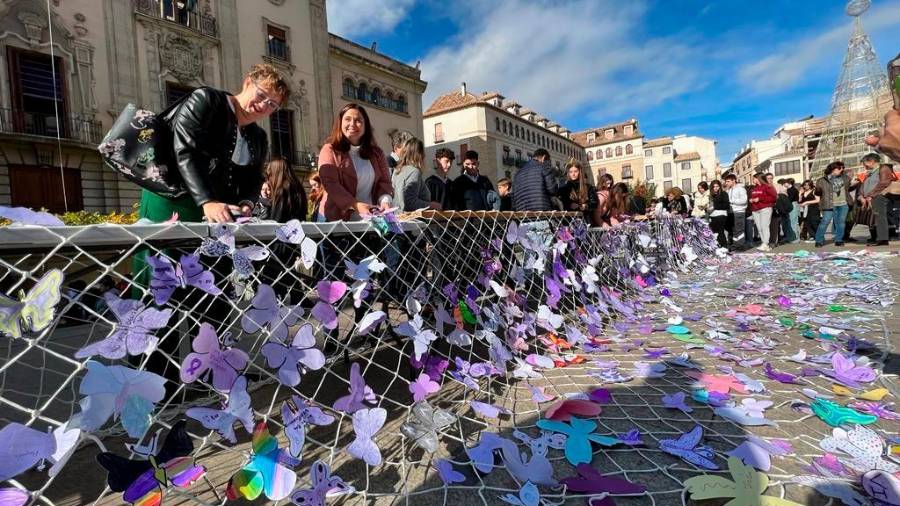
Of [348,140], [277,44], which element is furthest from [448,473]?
[277,44]

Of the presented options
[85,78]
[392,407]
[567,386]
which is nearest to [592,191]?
[567,386]

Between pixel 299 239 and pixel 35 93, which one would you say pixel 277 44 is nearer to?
pixel 35 93

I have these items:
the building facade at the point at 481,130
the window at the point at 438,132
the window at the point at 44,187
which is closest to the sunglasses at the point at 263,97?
the window at the point at 44,187

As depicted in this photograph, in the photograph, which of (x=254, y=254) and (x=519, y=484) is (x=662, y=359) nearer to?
(x=519, y=484)

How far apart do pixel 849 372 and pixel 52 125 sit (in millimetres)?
16426

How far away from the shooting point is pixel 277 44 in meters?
16.5

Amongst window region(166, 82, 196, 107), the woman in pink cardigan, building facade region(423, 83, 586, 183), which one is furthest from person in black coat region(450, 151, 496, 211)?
building facade region(423, 83, 586, 183)

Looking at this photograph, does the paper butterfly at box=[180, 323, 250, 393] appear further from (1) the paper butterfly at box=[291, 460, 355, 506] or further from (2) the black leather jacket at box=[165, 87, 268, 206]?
(2) the black leather jacket at box=[165, 87, 268, 206]

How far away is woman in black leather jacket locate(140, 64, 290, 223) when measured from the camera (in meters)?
1.65

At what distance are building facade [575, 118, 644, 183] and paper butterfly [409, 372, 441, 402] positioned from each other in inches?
2370

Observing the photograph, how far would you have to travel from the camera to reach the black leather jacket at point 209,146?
1.64 meters

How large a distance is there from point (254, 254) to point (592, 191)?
4.46m

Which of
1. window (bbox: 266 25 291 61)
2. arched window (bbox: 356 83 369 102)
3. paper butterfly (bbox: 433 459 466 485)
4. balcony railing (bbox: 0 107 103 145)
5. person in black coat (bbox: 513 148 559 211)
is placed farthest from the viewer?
arched window (bbox: 356 83 369 102)

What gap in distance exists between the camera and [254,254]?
50.8 inches
